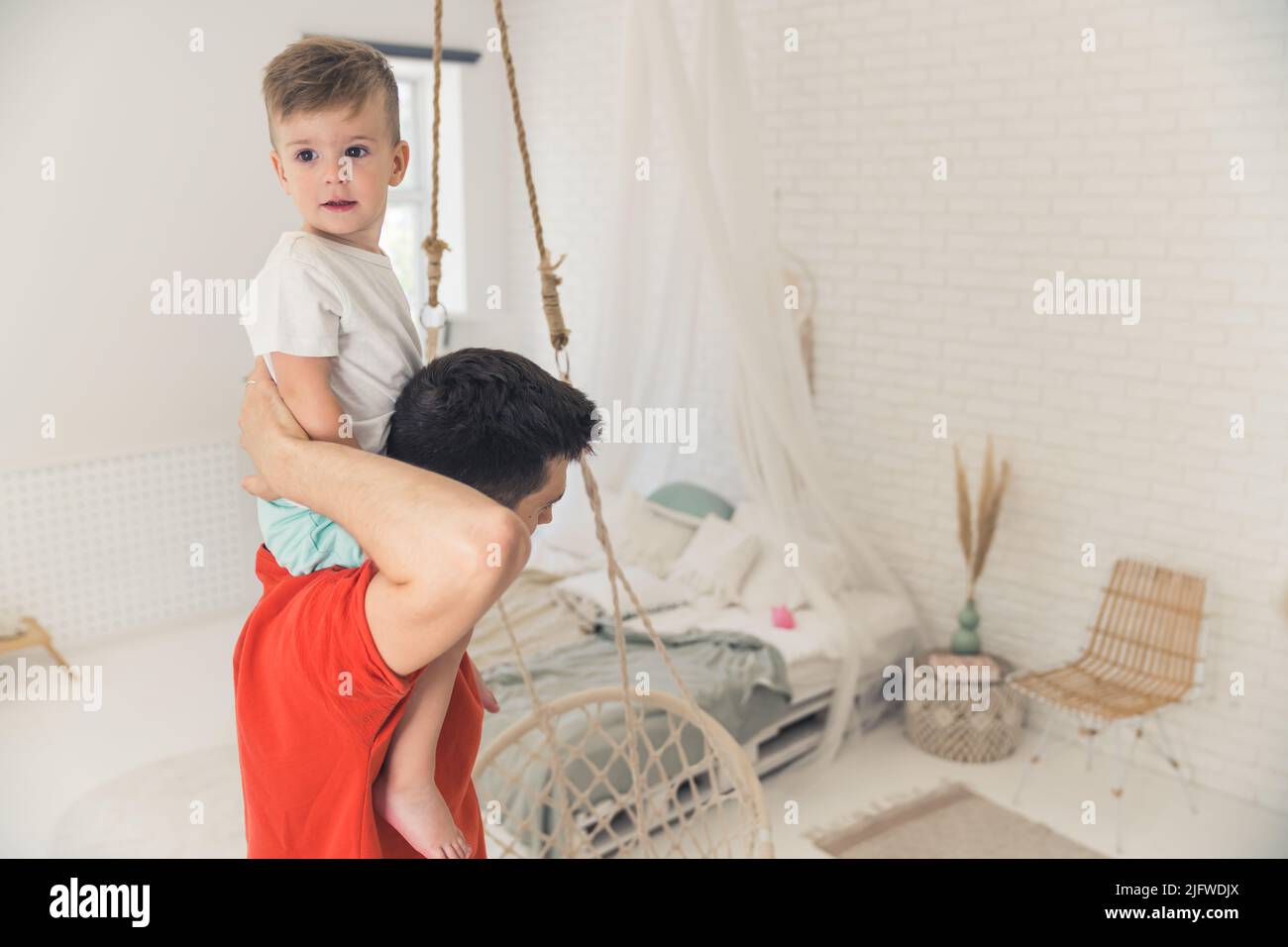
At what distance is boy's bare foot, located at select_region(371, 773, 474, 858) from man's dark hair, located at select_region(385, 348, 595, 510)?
285 mm

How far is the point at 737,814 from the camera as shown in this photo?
3.63 meters

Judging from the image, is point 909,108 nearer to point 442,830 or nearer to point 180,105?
point 180,105

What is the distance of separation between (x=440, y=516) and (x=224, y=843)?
2842mm

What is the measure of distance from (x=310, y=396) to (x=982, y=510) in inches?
129

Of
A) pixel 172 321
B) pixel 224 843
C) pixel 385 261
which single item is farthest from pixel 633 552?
pixel 385 261

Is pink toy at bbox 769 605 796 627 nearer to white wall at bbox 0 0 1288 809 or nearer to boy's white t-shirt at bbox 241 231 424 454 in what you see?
white wall at bbox 0 0 1288 809

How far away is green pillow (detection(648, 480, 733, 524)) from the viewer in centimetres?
464

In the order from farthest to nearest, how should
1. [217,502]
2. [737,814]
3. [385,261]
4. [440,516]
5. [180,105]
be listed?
[217,502] → [180,105] → [737,814] → [385,261] → [440,516]

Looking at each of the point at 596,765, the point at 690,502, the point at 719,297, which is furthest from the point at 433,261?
the point at 690,502

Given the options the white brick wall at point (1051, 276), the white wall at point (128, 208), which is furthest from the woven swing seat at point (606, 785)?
the white wall at point (128, 208)

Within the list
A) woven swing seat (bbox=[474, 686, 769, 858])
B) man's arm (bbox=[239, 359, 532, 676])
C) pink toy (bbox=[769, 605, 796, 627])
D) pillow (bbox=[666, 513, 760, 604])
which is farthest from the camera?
pillow (bbox=[666, 513, 760, 604])

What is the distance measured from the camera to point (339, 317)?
1.16 metres

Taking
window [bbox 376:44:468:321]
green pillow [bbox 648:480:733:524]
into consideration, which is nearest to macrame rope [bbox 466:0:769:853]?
green pillow [bbox 648:480:733:524]

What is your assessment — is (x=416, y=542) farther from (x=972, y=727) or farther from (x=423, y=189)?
(x=423, y=189)
